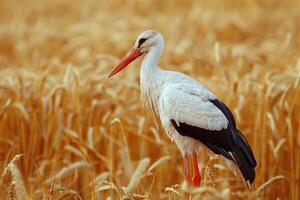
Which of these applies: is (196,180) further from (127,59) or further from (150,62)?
(127,59)

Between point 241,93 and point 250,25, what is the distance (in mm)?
6883

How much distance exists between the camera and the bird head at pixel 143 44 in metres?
5.38

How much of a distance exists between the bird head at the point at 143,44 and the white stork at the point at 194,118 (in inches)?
4.9

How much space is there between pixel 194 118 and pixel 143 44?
0.76m

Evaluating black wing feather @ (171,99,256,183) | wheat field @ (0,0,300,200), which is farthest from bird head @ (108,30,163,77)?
black wing feather @ (171,99,256,183)

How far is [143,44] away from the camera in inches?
213

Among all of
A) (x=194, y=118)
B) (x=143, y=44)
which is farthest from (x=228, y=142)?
(x=143, y=44)

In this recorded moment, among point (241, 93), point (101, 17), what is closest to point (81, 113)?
point (241, 93)

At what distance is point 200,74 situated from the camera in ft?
26.9

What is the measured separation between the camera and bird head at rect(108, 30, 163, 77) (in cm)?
538

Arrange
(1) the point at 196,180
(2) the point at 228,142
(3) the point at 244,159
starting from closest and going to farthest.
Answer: (3) the point at 244,159 < (2) the point at 228,142 < (1) the point at 196,180

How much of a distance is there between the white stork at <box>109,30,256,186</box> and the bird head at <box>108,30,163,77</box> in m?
0.12

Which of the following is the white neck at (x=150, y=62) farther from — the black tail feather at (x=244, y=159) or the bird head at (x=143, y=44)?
the black tail feather at (x=244, y=159)

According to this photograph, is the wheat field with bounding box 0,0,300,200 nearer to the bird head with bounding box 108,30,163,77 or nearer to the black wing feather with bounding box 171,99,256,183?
the black wing feather with bounding box 171,99,256,183
